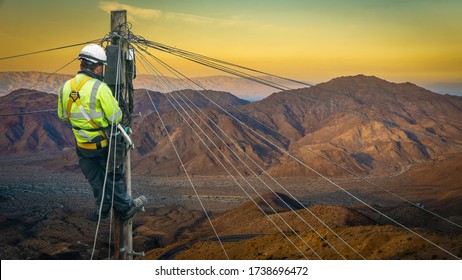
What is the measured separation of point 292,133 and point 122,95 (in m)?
70.6

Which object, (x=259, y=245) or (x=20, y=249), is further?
(x=20, y=249)

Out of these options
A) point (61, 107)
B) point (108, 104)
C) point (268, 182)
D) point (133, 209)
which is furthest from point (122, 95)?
point (268, 182)

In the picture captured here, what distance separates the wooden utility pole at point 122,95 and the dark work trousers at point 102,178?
0.77 ft

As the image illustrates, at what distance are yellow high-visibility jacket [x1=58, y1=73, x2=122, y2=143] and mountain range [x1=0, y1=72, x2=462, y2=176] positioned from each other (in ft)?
143

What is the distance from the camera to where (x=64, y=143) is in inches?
3100

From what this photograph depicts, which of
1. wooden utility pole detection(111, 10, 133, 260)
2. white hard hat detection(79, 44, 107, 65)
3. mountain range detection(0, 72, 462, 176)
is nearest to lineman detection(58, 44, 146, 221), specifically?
white hard hat detection(79, 44, 107, 65)

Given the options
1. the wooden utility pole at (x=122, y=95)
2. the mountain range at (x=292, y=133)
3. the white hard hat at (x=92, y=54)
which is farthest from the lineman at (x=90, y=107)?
the mountain range at (x=292, y=133)

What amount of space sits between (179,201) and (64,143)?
4455 centimetres

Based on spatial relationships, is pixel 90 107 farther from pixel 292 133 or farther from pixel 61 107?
pixel 292 133

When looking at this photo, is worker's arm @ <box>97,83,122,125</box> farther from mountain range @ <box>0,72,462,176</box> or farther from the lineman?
mountain range @ <box>0,72,462,176</box>

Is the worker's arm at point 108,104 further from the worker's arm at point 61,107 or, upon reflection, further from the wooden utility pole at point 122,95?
the wooden utility pole at point 122,95

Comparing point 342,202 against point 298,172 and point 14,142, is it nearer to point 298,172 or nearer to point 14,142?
point 298,172

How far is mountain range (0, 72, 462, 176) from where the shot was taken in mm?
57844

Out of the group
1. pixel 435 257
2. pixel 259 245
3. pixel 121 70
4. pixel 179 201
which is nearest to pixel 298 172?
pixel 179 201
